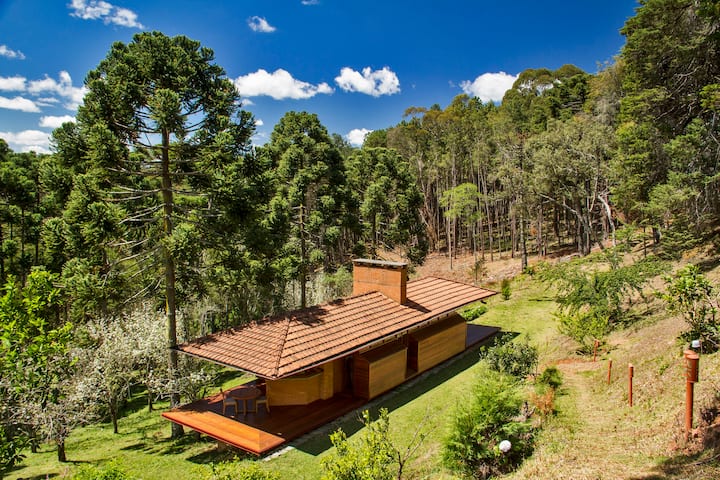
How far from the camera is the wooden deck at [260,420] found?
10.3 metres

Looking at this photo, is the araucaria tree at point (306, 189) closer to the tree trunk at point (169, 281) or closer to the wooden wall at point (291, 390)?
the tree trunk at point (169, 281)

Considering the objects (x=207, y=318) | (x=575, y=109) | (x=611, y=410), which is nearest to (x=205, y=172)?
(x=611, y=410)

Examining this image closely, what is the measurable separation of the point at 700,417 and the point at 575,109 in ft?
129

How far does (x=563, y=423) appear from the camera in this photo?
8383mm

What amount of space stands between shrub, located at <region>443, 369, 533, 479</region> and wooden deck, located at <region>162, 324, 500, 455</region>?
446 cm

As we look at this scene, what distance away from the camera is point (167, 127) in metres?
12.1

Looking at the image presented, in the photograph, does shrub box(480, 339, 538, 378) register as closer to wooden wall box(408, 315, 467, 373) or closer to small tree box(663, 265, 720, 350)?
wooden wall box(408, 315, 467, 373)

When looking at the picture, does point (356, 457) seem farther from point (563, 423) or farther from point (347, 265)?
point (347, 265)

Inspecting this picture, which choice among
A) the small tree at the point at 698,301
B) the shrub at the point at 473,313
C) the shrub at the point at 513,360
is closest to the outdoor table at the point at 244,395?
the shrub at the point at 513,360

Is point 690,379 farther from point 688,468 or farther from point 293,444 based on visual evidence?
point 293,444

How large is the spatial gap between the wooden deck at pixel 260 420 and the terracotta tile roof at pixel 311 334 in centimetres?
161

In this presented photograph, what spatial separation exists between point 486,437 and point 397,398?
17.6 feet

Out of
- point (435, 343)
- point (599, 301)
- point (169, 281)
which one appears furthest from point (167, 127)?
point (599, 301)

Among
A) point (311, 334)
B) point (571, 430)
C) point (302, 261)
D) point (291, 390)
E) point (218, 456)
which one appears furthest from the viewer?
point (302, 261)
